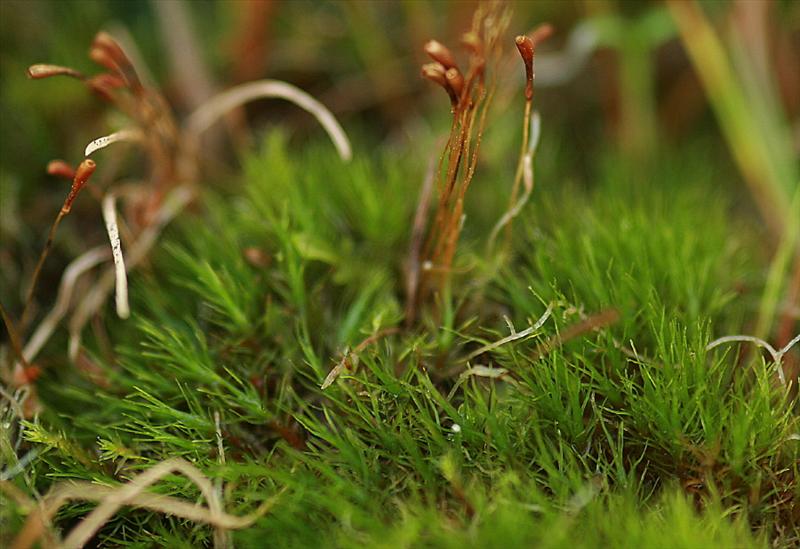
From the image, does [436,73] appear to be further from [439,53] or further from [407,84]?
[407,84]

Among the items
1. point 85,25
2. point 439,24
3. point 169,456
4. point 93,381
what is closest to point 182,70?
point 85,25

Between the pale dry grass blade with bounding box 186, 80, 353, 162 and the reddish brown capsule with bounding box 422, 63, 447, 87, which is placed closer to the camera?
the reddish brown capsule with bounding box 422, 63, 447, 87

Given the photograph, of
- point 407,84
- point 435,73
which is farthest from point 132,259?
point 407,84

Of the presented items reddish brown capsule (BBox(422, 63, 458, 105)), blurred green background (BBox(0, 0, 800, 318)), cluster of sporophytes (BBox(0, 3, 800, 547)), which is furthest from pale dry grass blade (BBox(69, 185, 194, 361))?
reddish brown capsule (BBox(422, 63, 458, 105))

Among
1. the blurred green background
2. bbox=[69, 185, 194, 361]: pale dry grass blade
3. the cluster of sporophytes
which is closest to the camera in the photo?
the cluster of sporophytes

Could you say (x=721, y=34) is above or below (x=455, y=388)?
above

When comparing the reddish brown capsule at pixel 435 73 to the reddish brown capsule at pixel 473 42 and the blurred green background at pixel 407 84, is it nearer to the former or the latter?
the reddish brown capsule at pixel 473 42

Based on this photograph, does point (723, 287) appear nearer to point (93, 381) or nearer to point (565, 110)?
point (565, 110)

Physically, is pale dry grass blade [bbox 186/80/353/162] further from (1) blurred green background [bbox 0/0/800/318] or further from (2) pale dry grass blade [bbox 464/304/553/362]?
(2) pale dry grass blade [bbox 464/304/553/362]
